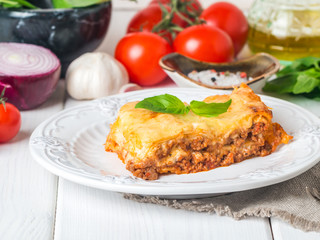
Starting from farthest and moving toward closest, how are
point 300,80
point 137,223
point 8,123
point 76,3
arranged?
1. point 76,3
2. point 300,80
3. point 8,123
4. point 137,223

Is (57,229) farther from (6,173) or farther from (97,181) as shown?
(6,173)

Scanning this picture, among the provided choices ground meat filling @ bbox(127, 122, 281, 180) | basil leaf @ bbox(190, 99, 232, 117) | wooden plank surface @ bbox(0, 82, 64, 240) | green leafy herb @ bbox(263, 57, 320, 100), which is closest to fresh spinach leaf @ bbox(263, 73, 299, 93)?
green leafy herb @ bbox(263, 57, 320, 100)

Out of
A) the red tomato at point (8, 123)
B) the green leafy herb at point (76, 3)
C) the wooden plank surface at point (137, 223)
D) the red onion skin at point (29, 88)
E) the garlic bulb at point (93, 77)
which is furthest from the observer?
the green leafy herb at point (76, 3)

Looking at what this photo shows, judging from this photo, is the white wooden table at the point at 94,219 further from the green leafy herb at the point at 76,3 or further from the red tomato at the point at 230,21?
the red tomato at the point at 230,21

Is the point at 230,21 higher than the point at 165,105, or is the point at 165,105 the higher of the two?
the point at 165,105

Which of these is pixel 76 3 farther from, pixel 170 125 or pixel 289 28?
pixel 170 125

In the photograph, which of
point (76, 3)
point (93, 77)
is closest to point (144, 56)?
point (93, 77)

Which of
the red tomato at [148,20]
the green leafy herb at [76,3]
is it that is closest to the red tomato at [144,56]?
the green leafy herb at [76,3]

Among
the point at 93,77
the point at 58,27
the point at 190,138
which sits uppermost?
the point at 190,138
